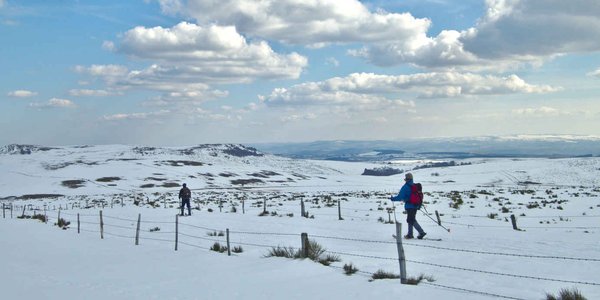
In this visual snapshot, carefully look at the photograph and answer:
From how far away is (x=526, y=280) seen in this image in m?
9.52

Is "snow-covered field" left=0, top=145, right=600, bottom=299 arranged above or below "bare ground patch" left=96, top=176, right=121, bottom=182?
above

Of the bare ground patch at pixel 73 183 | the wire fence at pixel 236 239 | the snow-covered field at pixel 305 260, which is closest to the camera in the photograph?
the snow-covered field at pixel 305 260

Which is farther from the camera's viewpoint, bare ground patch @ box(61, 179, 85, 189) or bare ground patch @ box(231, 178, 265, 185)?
bare ground patch @ box(231, 178, 265, 185)

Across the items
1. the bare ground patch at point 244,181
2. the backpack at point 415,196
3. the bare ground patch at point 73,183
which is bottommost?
the bare ground patch at point 244,181

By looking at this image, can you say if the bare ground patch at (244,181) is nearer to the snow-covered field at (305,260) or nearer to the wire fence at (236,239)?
the snow-covered field at (305,260)

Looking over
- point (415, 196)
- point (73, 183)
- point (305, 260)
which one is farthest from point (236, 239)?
point (73, 183)

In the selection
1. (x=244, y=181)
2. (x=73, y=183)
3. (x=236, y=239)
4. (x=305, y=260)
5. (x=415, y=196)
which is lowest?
(x=244, y=181)

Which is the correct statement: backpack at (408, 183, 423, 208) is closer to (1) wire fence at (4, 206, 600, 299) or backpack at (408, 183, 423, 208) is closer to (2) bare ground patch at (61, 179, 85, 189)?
(1) wire fence at (4, 206, 600, 299)

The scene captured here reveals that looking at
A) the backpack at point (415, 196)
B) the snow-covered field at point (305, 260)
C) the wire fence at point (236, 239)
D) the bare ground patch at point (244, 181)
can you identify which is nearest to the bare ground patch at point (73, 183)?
the bare ground patch at point (244, 181)

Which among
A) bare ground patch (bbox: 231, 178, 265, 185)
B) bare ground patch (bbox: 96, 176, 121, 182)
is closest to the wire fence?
bare ground patch (bbox: 96, 176, 121, 182)

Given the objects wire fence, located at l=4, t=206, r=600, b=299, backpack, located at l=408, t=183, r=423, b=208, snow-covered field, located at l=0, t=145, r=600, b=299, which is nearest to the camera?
snow-covered field, located at l=0, t=145, r=600, b=299

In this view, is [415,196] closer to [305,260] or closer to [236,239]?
[305,260]

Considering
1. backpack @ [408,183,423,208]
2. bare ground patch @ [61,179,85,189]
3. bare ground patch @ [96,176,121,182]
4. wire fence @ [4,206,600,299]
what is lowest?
bare ground patch @ [61,179,85,189]

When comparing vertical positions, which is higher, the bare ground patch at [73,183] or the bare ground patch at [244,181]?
the bare ground patch at [73,183]
